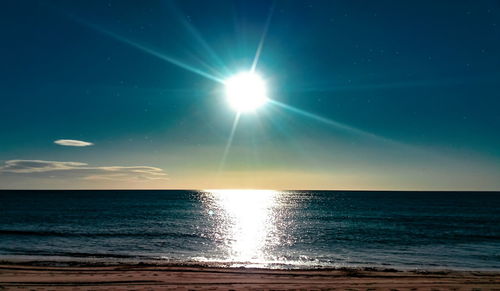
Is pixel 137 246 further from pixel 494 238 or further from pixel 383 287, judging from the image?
pixel 494 238

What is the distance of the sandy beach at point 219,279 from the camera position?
16094 mm

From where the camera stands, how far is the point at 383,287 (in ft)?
54.2

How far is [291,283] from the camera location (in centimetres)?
1720

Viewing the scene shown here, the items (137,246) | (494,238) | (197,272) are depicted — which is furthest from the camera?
(494,238)

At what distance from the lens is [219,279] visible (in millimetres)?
18141

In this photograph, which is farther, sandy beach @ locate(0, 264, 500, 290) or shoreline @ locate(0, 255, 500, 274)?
shoreline @ locate(0, 255, 500, 274)

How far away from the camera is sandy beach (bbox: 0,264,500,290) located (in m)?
16.1

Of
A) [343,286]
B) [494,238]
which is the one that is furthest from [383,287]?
[494,238]

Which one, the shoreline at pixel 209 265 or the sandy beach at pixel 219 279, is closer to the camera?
the sandy beach at pixel 219 279

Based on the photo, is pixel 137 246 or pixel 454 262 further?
pixel 137 246

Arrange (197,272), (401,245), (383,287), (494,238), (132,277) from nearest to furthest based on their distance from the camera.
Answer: (383,287), (132,277), (197,272), (401,245), (494,238)

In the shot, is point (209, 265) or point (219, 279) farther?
point (209, 265)

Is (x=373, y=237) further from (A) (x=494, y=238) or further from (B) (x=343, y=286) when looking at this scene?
(B) (x=343, y=286)

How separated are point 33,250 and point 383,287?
27807 mm
